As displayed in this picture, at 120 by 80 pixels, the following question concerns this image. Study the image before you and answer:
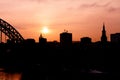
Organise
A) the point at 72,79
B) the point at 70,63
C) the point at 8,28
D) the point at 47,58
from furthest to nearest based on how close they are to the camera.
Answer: the point at 8,28 → the point at 47,58 → the point at 70,63 → the point at 72,79

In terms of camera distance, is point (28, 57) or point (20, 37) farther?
point (20, 37)

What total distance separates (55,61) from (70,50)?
28.6 ft

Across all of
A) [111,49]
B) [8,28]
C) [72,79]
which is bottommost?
[72,79]

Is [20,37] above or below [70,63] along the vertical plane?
above

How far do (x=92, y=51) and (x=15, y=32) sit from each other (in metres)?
39.5

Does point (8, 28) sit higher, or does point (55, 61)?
point (8, 28)

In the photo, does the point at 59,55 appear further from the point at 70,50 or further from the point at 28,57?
the point at 28,57

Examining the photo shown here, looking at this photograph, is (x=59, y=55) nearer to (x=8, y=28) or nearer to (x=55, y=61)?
(x=55, y=61)

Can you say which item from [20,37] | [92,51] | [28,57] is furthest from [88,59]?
[20,37]

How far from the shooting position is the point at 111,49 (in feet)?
392

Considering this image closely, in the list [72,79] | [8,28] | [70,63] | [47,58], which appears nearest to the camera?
[72,79]

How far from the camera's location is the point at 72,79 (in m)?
74.6

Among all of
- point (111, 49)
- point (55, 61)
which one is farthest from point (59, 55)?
point (111, 49)

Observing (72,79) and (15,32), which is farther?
(15,32)
